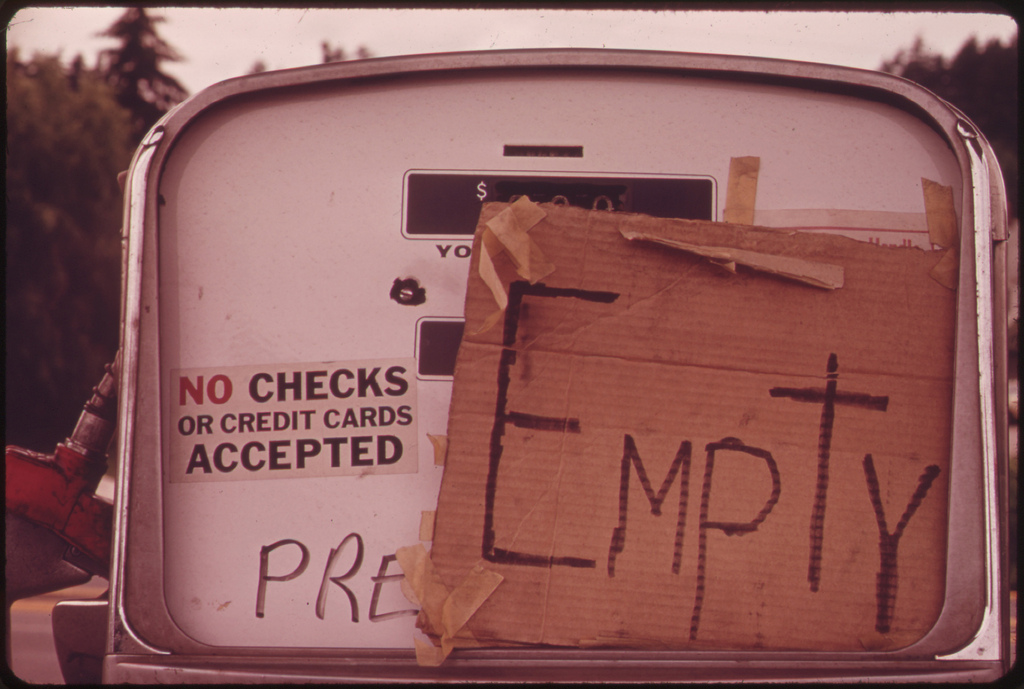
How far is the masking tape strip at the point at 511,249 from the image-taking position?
154cm

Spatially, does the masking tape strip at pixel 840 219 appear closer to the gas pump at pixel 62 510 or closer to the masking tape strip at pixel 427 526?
the masking tape strip at pixel 427 526

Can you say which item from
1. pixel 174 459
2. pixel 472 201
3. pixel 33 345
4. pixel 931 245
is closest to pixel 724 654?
pixel 931 245

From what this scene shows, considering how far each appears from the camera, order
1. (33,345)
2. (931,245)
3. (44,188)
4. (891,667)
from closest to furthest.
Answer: (891,667) < (931,245) < (33,345) < (44,188)

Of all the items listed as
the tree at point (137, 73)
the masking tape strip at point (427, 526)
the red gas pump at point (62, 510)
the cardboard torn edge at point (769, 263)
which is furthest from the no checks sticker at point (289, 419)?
the tree at point (137, 73)

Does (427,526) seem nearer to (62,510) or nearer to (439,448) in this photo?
(439,448)

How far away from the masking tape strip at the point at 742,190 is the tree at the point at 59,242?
476 inches

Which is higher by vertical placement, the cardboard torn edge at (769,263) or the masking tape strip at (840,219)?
the masking tape strip at (840,219)

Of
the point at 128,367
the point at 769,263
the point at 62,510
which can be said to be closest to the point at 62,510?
the point at 62,510

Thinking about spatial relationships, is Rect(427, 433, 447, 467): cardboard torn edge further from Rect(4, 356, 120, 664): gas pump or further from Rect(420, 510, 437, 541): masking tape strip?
Rect(4, 356, 120, 664): gas pump

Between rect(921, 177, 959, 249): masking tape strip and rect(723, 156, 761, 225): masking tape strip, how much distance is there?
312 millimetres

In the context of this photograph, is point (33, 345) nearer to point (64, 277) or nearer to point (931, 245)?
point (64, 277)

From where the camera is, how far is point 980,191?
1558 mm

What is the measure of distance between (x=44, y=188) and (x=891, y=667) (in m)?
14.6

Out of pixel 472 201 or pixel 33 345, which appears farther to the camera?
pixel 33 345
